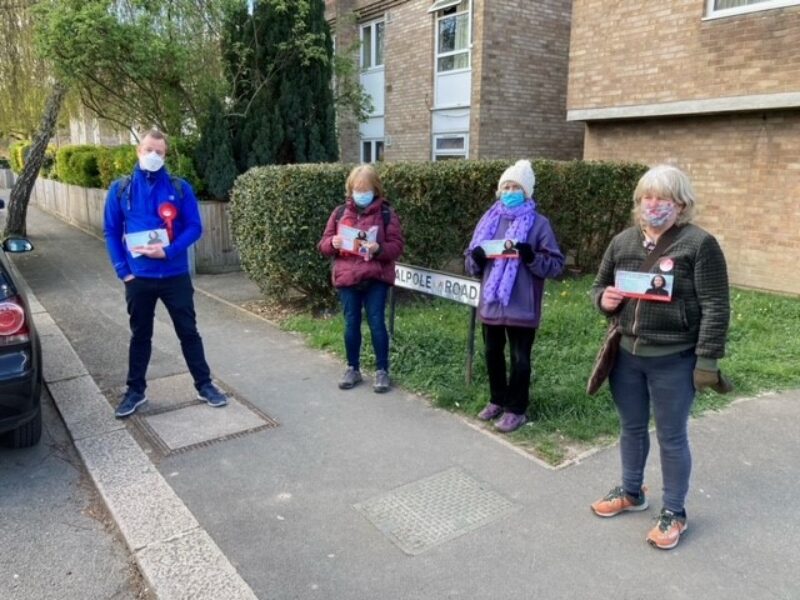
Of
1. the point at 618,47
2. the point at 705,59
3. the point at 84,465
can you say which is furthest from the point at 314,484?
the point at 618,47

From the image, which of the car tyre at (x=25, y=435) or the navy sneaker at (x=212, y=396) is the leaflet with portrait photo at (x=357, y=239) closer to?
the navy sneaker at (x=212, y=396)

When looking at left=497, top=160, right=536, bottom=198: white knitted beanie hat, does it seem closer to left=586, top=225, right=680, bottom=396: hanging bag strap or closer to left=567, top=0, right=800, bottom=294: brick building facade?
left=586, top=225, right=680, bottom=396: hanging bag strap

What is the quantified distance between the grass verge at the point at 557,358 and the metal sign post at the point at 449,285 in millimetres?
406

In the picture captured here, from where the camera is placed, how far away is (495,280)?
412 cm

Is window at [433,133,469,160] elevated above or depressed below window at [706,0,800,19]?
below

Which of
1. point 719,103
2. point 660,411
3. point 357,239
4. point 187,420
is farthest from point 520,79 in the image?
point 660,411

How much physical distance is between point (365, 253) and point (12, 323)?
2.28m

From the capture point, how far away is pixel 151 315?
4.45 m

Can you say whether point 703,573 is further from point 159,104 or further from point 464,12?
point 464,12

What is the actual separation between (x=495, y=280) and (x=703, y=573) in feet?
6.47

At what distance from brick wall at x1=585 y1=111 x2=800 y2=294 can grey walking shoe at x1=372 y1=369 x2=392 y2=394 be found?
623 centimetres

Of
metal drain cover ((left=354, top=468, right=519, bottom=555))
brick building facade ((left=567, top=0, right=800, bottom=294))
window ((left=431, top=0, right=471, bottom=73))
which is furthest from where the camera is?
window ((left=431, top=0, right=471, bottom=73))

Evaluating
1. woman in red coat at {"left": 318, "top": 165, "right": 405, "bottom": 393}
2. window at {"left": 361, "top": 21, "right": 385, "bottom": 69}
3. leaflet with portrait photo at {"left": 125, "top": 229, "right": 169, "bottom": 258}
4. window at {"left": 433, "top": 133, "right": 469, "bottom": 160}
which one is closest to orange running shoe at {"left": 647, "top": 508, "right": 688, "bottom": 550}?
woman in red coat at {"left": 318, "top": 165, "right": 405, "bottom": 393}

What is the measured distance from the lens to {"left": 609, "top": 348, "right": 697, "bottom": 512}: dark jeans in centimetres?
294
